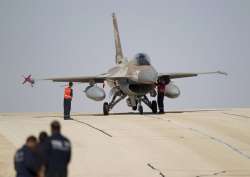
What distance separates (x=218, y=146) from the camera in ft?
66.7

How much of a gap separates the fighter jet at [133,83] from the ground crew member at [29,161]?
18.9 meters

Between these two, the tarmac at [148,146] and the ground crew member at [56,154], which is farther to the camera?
the tarmac at [148,146]

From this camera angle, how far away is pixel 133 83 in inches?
1228

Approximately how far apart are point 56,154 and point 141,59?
20051mm

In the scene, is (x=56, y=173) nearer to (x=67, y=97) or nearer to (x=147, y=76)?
(x=67, y=97)

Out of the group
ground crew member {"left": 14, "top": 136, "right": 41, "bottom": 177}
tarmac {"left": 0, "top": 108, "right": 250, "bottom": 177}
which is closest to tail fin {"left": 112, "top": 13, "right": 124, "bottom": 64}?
tarmac {"left": 0, "top": 108, "right": 250, "bottom": 177}

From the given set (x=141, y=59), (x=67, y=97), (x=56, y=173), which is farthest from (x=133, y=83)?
(x=56, y=173)

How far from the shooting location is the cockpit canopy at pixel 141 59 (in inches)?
1190

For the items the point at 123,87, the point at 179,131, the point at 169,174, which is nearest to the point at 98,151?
the point at 169,174

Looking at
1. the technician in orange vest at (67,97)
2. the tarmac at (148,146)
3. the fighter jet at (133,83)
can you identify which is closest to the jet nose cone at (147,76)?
the fighter jet at (133,83)

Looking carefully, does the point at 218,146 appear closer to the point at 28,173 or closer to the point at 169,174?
the point at 169,174

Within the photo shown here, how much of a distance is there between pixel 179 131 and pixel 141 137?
1932 millimetres

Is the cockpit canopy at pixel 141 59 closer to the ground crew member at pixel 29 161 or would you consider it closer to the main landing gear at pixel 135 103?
the main landing gear at pixel 135 103

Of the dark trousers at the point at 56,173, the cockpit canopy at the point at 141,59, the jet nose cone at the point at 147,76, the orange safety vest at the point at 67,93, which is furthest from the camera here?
the cockpit canopy at the point at 141,59
